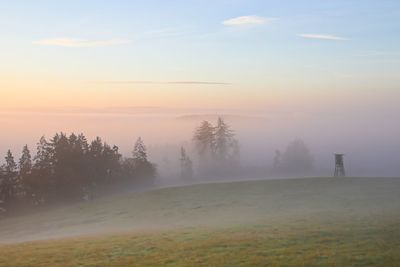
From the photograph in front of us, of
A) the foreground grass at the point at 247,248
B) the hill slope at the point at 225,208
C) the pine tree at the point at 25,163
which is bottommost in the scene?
the hill slope at the point at 225,208

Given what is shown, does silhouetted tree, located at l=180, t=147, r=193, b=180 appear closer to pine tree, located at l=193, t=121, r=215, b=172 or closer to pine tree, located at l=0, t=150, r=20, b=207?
pine tree, located at l=193, t=121, r=215, b=172

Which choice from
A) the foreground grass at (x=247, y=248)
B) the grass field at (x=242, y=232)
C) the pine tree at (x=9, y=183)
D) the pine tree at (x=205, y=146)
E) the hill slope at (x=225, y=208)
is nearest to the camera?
the foreground grass at (x=247, y=248)

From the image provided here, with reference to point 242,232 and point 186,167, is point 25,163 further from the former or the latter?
point 242,232

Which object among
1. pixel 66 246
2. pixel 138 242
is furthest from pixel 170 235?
pixel 66 246

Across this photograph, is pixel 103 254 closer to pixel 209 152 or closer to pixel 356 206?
pixel 356 206

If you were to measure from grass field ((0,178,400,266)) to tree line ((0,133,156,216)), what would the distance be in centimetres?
2498

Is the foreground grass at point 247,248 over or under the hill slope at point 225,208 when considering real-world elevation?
over

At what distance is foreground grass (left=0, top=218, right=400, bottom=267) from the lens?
19.7m

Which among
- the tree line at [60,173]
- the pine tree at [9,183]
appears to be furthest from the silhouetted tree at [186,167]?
the pine tree at [9,183]

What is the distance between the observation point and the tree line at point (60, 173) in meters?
83.9

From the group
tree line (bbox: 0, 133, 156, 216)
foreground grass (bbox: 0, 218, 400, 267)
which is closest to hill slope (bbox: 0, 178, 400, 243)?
foreground grass (bbox: 0, 218, 400, 267)

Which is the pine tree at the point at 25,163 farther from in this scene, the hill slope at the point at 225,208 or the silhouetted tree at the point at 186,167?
the silhouetted tree at the point at 186,167

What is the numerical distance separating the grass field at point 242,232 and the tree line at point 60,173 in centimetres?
2498

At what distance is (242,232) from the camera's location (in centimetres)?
2869
